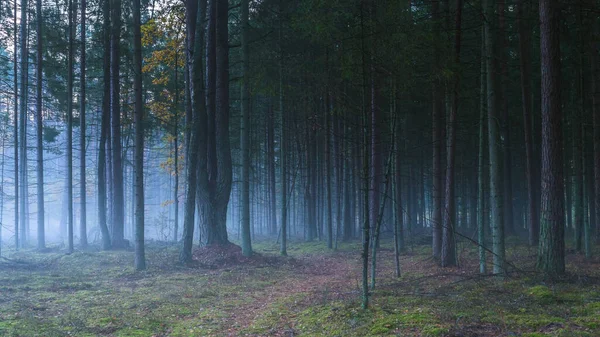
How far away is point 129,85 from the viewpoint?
26.2 metres

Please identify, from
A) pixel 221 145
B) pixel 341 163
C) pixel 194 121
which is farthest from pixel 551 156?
pixel 341 163

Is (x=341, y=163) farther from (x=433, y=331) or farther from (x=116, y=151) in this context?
(x=433, y=331)

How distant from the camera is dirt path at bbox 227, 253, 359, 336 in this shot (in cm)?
903

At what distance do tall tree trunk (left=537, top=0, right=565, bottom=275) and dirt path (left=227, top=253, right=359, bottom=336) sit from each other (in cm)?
436

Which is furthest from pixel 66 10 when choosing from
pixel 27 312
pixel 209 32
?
pixel 27 312

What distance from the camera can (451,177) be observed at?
42.3 feet

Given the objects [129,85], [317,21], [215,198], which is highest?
[129,85]

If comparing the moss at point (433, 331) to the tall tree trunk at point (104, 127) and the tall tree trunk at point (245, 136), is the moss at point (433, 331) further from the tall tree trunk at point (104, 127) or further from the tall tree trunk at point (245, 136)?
the tall tree trunk at point (104, 127)

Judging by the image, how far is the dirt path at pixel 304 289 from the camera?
9.03m

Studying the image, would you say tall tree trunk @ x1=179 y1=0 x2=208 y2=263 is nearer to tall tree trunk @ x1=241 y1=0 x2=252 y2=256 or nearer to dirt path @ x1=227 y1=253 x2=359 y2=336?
tall tree trunk @ x1=241 y1=0 x2=252 y2=256

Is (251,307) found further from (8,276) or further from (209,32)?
(209,32)

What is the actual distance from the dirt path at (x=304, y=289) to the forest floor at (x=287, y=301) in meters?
0.04

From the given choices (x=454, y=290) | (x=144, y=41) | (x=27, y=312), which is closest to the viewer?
(x=27, y=312)

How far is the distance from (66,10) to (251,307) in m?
18.0
